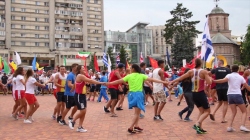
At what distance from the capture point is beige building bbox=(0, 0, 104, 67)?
61.3 m

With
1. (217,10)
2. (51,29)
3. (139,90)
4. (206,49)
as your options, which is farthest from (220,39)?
(139,90)

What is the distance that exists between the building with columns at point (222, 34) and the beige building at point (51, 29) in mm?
33187

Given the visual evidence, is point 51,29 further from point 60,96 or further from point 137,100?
point 137,100

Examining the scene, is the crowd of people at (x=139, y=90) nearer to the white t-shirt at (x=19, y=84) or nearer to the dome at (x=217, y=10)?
the white t-shirt at (x=19, y=84)

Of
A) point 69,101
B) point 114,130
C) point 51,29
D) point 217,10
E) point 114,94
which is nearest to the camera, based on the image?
point 114,130

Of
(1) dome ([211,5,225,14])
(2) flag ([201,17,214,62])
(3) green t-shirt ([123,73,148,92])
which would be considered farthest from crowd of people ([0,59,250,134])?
(1) dome ([211,5,225,14])

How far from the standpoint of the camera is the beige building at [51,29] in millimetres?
61281

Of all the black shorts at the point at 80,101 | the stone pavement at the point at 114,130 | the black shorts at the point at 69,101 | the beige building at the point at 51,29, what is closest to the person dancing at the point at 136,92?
the stone pavement at the point at 114,130

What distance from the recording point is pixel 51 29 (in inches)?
2559

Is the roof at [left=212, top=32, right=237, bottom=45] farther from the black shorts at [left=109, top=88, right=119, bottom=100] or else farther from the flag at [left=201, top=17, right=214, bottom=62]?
the black shorts at [left=109, top=88, right=119, bottom=100]

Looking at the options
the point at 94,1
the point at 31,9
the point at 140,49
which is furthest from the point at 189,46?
the point at 140,49

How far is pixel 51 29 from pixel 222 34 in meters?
48.6

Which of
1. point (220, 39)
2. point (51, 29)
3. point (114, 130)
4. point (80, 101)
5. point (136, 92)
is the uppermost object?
point (51, 29)

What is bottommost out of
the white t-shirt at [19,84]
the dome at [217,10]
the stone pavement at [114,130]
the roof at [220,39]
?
the stone pavement at [114,130]
